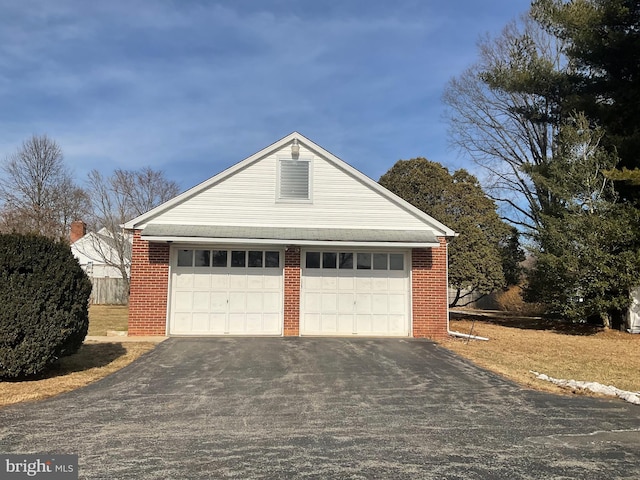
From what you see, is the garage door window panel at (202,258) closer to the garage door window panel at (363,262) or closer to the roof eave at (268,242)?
the roof eave at (268,242)

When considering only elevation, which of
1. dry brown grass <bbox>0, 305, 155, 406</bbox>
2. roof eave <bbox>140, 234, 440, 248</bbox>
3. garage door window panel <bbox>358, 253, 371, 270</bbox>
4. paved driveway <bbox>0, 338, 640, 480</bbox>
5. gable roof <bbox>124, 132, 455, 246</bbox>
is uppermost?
gable roof <bbox>124, 132, 455, 246</bbox>

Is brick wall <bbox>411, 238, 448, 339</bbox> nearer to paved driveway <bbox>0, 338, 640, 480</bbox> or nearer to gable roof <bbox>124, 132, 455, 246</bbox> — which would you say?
gable roof <bbox>124, 132, 455, 246</bbox>

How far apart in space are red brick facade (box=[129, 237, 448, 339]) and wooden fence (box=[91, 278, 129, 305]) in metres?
17.7

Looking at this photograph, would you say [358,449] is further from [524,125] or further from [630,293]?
[524,125]

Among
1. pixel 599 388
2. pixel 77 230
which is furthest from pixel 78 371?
pixel 77 230

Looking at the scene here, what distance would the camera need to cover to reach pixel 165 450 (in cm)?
468

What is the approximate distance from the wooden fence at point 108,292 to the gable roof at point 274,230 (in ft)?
58.3

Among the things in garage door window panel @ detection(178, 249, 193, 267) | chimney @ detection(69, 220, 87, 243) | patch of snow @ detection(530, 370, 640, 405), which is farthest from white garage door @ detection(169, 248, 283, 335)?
chimney @ detection(69, 220, 87, 243)

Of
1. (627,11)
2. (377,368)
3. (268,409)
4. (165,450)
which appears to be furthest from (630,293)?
(165,450)

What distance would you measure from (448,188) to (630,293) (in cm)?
855

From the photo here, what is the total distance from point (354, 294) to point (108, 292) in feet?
68.6

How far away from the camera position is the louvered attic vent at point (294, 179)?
44.4 feet

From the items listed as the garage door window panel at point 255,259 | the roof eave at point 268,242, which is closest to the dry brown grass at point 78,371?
the roof eave at point 268,242

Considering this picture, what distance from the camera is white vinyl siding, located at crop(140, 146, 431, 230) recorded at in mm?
13219
